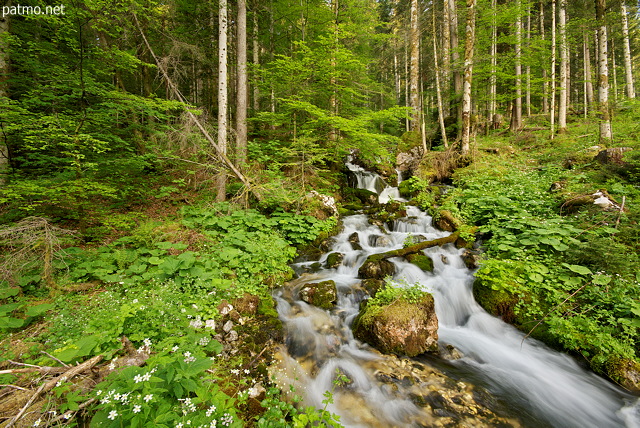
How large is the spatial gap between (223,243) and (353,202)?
6227mm

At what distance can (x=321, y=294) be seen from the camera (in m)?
5.36

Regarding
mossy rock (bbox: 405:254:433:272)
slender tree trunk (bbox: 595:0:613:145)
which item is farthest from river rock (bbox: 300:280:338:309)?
slender tree trunk (bbox: 595:0:613:145)

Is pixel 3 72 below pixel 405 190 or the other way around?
the other way around

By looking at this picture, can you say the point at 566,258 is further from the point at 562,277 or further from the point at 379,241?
the point at 379,241

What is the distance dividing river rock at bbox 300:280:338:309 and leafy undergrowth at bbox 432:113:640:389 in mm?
3136

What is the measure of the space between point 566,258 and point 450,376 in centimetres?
339

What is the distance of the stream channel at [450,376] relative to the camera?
3344 mm

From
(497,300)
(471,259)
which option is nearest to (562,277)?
(497,300)

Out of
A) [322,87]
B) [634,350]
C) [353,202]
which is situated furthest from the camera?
[353,202]

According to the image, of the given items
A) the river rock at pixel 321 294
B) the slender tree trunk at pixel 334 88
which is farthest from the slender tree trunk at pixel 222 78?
the river rock at pixel 321 294

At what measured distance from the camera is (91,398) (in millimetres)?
2191

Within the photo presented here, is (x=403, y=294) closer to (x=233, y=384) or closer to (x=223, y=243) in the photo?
(x=233, y=384)

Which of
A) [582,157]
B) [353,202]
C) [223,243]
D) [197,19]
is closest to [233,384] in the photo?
[223,243]

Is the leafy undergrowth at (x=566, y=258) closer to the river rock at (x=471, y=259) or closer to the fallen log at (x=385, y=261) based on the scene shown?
the river rock at (x=471, y=259)
